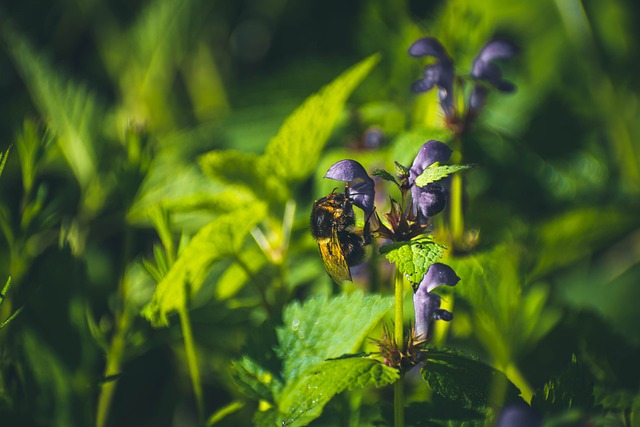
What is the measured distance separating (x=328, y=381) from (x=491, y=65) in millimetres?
567

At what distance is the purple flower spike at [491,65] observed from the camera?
1.07m

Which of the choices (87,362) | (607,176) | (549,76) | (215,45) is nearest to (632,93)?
(549,76)

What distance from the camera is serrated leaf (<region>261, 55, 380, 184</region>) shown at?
3.36 ft

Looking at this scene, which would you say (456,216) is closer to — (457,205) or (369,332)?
(457,205)

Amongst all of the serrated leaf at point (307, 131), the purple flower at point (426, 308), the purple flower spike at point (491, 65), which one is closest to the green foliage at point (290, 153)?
the serrated leaf at point (307, 131)

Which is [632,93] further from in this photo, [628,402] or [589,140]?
[628,402]

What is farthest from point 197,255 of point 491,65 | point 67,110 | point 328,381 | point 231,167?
point 67,110

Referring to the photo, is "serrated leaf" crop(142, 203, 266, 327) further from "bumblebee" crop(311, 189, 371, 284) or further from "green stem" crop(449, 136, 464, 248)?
"green stem" crop(449, 136, 464, 248)

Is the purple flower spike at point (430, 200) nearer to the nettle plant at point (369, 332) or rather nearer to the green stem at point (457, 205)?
the nettle plant at point (369, 332)

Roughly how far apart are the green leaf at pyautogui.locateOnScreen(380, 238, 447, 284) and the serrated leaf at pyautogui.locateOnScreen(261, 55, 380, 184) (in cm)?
33

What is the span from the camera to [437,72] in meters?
1.05

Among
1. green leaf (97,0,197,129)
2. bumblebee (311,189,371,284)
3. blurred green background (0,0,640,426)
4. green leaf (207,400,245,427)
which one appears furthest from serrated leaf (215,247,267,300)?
green leaf (97,0,197,129)

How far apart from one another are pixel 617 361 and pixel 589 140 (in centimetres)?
87

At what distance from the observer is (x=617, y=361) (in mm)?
944
